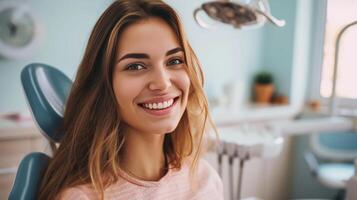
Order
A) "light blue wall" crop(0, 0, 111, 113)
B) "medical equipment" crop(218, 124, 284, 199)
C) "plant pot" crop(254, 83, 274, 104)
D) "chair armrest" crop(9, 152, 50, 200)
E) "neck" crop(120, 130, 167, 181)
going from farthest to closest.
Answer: "plant pot" crop(254, 83, 274, 104) → "light blue wall" crop(0, 0, 111, 113) → "medical equipment" crop(218, 124, 284, 199) → "neck" crop(120, 130, 167, 181) → "chair armrest" crop(9, 152, 50, 200)

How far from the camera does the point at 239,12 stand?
1.04m

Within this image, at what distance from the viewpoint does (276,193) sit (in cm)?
274

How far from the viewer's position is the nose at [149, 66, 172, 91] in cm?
81

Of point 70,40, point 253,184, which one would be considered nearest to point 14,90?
point 70,40

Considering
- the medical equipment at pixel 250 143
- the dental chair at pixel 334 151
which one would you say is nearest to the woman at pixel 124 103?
the medical equipment at pixel 250 143

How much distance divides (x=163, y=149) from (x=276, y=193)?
1945 mm

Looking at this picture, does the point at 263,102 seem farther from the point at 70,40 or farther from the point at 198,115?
the point at 198,115

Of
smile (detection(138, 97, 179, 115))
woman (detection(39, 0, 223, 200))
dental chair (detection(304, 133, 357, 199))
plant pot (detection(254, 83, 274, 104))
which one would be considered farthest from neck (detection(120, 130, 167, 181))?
plant pot (detection(254, 83, 274, 104))

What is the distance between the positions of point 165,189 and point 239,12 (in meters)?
0.54

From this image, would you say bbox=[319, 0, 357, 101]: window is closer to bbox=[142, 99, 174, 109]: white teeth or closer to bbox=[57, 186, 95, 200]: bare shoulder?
bbox=[142, 99, 174, 109]: white teeth

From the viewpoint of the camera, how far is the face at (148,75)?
82cm

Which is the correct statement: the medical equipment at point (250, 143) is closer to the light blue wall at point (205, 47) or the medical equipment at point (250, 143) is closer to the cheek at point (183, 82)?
the light blue wall at point (205, 47)

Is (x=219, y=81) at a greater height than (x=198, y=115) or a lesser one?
lesser

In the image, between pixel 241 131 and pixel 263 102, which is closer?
pixel 241 131
